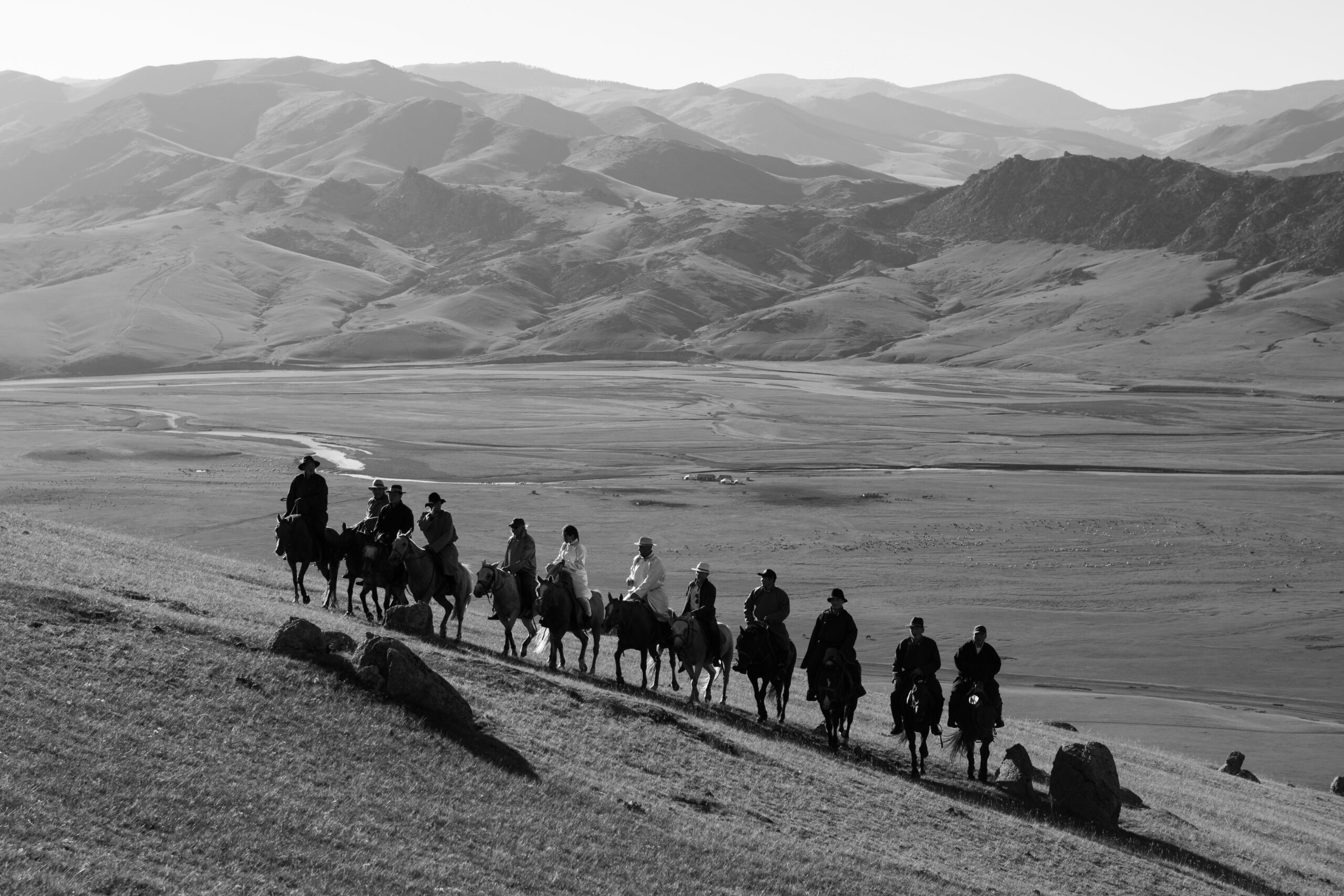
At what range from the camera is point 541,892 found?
40.7ft

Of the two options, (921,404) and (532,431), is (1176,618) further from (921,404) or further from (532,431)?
(921,404)

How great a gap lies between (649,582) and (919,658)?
517 centimetres

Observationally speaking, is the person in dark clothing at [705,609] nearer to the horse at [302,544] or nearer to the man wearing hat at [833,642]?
the man wearing hat at [833,642]

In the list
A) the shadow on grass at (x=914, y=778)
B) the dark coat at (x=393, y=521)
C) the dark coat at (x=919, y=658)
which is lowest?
the shadow on grass at (x=914, y=778)

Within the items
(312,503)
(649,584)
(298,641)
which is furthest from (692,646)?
(312,503)

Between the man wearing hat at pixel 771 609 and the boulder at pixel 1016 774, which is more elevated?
the man wearing hat at pixel 771 609

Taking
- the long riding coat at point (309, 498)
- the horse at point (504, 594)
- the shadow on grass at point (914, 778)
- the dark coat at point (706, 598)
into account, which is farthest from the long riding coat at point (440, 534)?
the dark coat at point (706, 598)

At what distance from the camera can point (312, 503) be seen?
26266mm

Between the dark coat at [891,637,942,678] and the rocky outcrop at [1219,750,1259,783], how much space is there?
11625 millimetres

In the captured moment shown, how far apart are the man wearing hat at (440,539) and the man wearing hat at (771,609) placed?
6.15 metres

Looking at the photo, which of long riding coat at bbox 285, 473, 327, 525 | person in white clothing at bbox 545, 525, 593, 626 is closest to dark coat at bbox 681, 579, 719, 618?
person in white clothing at bbox 545, 525, 593, 626

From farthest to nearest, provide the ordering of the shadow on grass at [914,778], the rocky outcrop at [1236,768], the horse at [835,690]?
1. the rocky outcrop at [1236,768]
2. the horse at [835,690]
3. the shadow on grass at [914,778]

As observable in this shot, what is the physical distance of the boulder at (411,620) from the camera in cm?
2409

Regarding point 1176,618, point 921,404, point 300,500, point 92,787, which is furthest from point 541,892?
point 921,404
